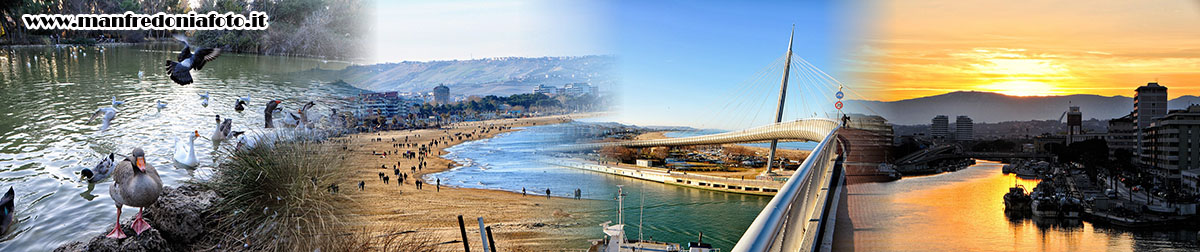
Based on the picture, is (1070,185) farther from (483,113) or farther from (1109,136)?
(483,113)

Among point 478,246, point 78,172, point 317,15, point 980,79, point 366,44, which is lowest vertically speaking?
point 478,246

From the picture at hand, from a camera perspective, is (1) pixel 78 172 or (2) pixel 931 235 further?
(1) pixel 78 172

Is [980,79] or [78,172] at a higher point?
[980,79]

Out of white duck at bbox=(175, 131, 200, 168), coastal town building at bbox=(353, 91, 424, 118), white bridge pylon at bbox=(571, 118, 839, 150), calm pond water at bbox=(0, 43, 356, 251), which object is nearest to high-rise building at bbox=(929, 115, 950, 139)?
white bridge pylon at bbox=(571, 118, 839, 150)

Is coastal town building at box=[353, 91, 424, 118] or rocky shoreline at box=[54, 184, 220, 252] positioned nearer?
rocky shoreline at box=[54, 184, 220, 252]

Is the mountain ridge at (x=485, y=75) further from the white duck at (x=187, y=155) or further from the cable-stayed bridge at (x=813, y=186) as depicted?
the white duck at (x=187, y=155)

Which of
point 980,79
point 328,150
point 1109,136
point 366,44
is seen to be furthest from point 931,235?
point 366,44

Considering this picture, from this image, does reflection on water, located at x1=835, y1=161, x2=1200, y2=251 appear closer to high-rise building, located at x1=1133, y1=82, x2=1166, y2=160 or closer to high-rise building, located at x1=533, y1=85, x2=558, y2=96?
high-rise building, located at x1=1133, y1=82, x2=1166, y2=160
